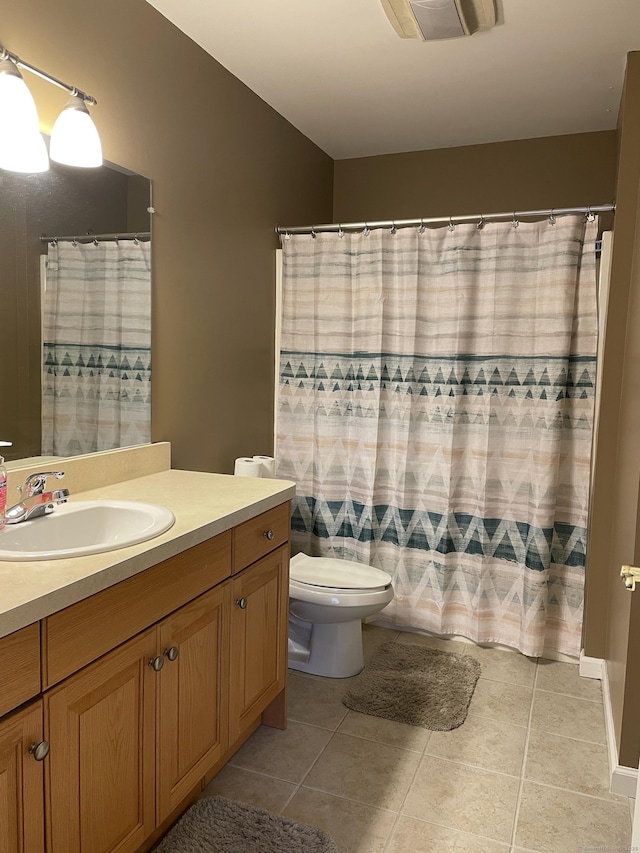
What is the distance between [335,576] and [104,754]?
1.44 meters

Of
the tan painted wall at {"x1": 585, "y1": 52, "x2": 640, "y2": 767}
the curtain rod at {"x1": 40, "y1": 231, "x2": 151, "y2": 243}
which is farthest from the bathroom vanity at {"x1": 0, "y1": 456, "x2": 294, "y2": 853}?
the tan painted wall at {"x1": 585, "y1": 52, "x2": 640, "y2": 767}

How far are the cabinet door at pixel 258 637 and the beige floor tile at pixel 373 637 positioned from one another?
769mm

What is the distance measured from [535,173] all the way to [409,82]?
970mm

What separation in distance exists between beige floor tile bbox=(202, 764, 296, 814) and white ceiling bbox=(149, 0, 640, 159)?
250 cm

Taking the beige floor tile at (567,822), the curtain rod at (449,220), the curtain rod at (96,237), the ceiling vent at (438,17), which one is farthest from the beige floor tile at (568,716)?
the ceiling vent at (438,17)

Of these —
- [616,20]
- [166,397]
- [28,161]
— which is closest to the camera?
[28,161]

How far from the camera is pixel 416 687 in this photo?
8.38 ft

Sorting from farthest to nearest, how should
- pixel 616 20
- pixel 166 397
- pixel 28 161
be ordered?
pixel 166 397 → pixel 616 20 → pixel 28 161

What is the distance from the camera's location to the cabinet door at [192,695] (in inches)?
60.8

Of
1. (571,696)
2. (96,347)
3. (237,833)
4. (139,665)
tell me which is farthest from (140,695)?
(571,696)

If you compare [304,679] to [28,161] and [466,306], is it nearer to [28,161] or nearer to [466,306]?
[466,306]

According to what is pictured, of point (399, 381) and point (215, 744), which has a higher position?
point (399, 381)

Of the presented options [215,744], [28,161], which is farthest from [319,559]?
[28,161]

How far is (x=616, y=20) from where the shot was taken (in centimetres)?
221
